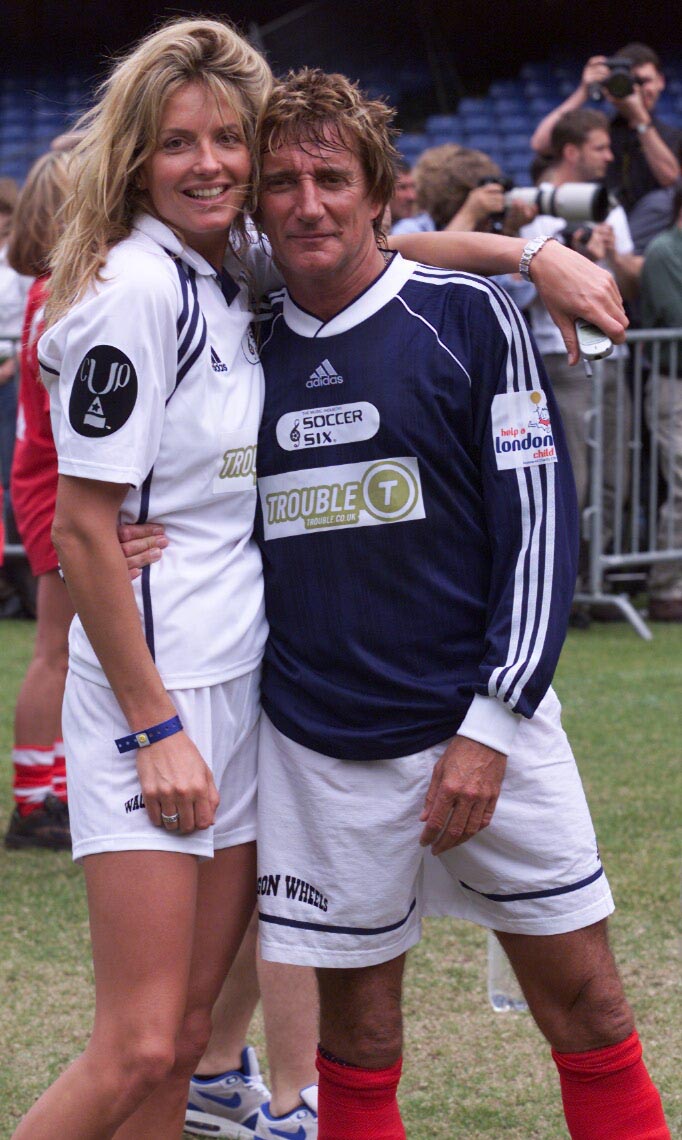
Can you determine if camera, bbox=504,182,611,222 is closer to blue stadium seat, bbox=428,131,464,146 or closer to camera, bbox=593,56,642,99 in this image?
camera, bbox=593,56,642,99

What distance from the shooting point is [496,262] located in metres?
2.36

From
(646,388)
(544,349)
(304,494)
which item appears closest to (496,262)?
(304,494)

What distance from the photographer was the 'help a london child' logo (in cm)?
207

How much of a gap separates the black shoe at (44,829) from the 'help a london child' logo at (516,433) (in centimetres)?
268

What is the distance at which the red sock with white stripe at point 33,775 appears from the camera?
4.36 metres

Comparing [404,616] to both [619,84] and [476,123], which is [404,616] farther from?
[476,123]

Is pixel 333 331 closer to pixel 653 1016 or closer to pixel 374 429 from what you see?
pixel 374 429

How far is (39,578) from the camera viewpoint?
4.33 meters

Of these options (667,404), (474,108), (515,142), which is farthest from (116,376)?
(474,108)

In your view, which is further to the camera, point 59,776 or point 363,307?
point 59,776

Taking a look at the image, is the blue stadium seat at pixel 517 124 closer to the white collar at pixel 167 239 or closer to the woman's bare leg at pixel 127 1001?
the white collar at pixel 167 239

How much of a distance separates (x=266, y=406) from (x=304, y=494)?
15 cm

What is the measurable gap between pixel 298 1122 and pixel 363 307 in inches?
59.1

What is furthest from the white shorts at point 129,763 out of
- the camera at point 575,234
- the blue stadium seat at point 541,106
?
the blue stadium seat at point 541,106
